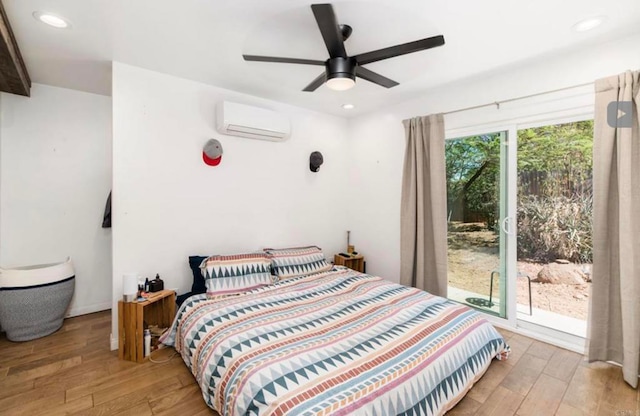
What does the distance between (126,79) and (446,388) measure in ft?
10.9

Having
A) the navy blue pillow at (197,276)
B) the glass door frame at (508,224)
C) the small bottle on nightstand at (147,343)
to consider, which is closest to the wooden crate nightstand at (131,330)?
the small bottle on nightstand at (147,343)

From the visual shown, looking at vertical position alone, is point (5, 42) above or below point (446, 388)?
above

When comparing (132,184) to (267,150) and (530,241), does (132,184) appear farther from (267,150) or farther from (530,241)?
(530,241)

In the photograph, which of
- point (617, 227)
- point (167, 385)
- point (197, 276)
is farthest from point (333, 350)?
point (617, 227)

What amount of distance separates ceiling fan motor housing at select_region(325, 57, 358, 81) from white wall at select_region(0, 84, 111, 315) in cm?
290

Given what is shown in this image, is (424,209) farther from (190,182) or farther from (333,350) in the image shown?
(190,182)

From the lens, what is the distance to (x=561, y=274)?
2.62 meters

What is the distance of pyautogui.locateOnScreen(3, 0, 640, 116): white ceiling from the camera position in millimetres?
1756

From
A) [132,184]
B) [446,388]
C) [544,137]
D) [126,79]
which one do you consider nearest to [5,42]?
[126,79]

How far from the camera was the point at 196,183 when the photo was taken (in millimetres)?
2910

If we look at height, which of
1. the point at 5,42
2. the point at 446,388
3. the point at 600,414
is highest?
the point at 5,42

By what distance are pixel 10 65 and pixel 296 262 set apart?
9.24 ft

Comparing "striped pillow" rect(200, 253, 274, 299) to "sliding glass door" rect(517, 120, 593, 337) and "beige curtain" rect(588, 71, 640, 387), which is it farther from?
"beige curtain" rect(588, 71, 640, 387)

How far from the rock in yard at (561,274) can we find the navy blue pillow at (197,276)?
122 inches
